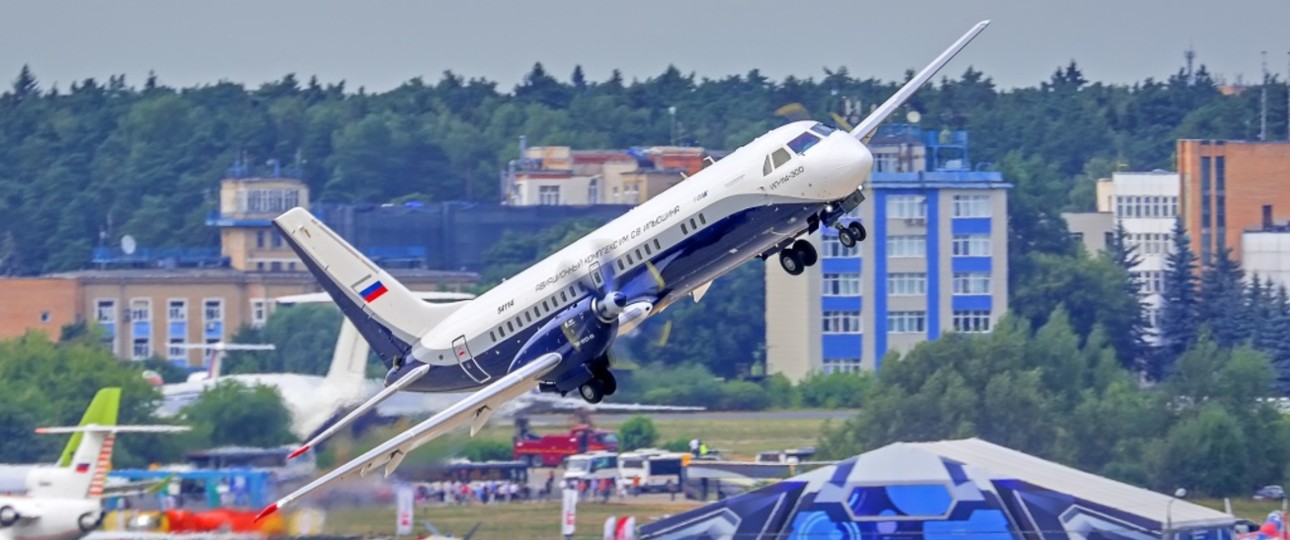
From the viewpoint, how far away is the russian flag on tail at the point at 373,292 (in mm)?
51531

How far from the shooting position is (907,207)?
326 ft

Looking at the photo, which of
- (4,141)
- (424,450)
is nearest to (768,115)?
(4,141)

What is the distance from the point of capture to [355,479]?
184ft

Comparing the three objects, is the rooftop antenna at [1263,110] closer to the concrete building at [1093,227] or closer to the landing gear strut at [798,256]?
the concrete building at [1093,227]

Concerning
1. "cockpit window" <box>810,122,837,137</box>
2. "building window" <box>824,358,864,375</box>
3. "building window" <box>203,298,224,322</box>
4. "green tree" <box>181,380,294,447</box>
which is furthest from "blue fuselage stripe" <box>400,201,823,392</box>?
"building window" <box>203,298,224,322</box>

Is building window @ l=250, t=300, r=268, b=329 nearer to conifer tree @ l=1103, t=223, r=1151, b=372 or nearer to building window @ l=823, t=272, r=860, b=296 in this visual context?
building window @ l=823, t=272, r=860, b=296

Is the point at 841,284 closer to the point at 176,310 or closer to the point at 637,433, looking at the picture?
the point at 637,433

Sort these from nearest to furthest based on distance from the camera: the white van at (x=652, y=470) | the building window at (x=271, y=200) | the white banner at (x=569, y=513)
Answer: the white banner at (x=569, y=513) → the white van at (x=652, y=470) → the building window at (x=271, y=200)

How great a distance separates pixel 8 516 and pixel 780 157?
63.0 feet

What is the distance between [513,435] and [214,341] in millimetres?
38443

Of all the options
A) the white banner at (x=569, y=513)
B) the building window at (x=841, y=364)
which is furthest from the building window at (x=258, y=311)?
the white banner at (x=569, y=513)

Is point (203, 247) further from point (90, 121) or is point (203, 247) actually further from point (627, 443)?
point (627, 443)

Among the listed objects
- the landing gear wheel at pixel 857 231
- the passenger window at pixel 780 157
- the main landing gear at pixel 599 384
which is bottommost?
the main landing gear at pixel 599 384

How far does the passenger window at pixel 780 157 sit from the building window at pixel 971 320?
55.1 m
